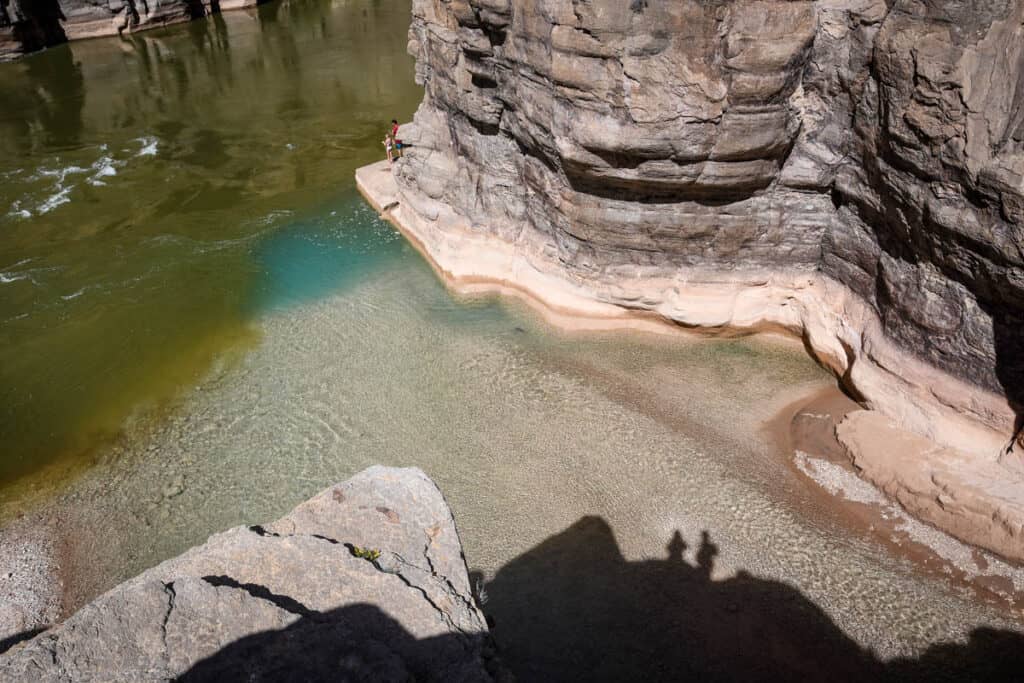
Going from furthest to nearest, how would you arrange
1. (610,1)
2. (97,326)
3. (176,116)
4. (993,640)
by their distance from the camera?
(176,116)
(97,326)
(610,1)
(993,640)

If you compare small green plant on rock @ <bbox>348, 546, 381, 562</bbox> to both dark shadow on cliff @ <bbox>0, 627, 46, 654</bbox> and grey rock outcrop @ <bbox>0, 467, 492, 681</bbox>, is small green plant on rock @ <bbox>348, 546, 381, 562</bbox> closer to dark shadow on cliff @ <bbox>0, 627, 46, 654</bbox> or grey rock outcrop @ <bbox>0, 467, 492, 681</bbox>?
grey rock outcrop @ <bbox>0, 467, 492, 681</bbox>

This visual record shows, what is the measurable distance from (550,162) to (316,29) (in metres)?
26.3

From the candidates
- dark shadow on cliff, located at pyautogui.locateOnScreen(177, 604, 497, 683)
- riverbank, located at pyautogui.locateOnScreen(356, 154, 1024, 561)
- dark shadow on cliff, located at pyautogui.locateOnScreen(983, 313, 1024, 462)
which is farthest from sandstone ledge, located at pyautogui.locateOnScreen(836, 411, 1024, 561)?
dark shadow on cliff, located at pyautogui.locateOnScreen(177, 604, 497, 683)

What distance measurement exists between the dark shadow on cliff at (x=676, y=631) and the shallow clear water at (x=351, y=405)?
217 mm

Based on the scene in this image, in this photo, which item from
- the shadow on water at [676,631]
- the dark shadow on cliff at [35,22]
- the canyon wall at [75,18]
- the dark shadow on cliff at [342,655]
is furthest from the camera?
the canyon wall at [75,18]

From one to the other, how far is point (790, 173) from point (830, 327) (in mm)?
2775

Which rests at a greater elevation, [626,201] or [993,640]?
[626,201]

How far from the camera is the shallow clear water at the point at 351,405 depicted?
888 centimetres

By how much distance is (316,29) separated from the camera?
33.0 metres

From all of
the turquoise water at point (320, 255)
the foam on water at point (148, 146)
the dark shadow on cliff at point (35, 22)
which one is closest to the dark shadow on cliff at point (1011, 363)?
the turquoise water at point (320, 255)

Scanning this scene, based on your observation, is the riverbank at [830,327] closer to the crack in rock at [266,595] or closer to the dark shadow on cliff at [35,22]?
the crack in rock at [266,595]

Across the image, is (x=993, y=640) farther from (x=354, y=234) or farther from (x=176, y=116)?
(x=176, y=116)

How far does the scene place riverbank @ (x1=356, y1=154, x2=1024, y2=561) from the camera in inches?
349

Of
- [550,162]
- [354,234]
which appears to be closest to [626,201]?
[550,162]
